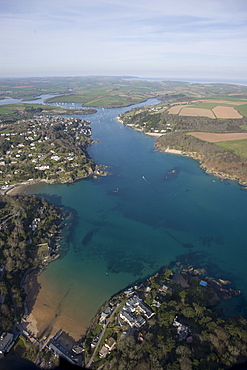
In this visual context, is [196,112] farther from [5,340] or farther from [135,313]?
[5,340]

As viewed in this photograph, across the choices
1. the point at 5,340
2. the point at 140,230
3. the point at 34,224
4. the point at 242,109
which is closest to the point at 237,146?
the point at 140,230

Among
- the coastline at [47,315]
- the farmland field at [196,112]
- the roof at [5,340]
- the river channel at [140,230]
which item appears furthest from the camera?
the farmland field at [196,112]

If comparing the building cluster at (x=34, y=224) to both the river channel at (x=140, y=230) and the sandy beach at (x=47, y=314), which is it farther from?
the sandy beach at (x=47, y=314)

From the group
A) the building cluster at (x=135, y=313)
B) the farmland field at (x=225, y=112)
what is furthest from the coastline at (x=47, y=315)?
the farmland field at (x=225, y=112)

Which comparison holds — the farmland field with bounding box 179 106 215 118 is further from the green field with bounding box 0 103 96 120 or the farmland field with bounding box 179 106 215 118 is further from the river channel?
the green field with bounding box 0 103 96 120

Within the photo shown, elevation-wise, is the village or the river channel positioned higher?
the village

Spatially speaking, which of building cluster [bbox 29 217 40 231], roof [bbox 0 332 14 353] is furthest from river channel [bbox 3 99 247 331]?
building cluster [bbox 29 217 40 231]
